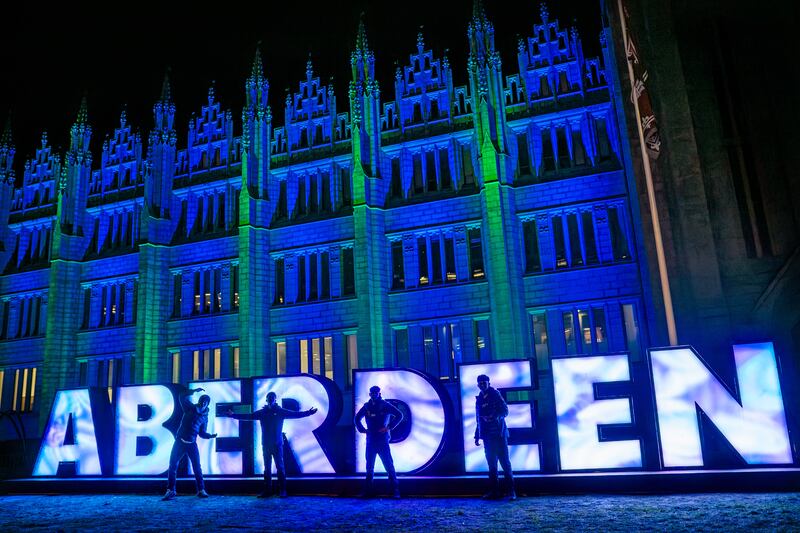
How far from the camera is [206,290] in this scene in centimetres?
3241

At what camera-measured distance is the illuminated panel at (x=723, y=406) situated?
11.2 meters

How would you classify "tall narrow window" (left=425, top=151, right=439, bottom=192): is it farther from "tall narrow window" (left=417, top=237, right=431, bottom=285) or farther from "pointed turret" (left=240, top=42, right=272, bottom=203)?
"pointed turret" (left=240, top=42, right=272, bottom=203)

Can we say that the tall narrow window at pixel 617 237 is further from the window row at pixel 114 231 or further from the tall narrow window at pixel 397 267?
the window row at pixel 114 231

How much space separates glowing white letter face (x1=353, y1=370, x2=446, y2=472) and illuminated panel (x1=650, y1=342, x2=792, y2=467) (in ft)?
14.6

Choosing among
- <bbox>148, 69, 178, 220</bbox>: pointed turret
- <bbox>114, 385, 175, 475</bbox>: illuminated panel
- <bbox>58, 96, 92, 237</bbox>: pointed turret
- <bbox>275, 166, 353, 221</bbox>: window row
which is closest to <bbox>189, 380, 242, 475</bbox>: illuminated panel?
<bbox>114, 385, 175, 475</bbox>: illuminated panel

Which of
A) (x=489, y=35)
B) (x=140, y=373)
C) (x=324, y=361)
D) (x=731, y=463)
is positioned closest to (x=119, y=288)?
(x=140, y=373)

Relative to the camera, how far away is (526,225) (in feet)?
91.2

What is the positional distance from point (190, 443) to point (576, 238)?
19.3 meters

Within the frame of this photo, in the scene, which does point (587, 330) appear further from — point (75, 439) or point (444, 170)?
point (75, 439)

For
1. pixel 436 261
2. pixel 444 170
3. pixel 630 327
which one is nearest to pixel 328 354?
pixel 436 261

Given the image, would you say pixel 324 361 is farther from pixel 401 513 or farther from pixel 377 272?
pixel 401 513

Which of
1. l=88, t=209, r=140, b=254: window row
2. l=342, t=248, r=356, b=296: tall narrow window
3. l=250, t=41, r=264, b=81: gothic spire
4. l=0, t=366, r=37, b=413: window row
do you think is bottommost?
l=0, t=366, r=37, b=413: window row

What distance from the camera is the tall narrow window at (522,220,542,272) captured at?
1072 inches

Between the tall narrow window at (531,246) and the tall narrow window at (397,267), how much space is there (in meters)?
5.78
